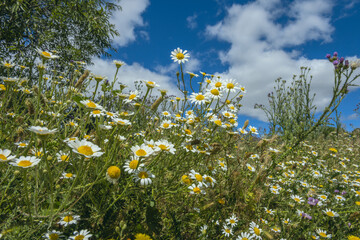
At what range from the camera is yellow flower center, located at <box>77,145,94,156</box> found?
1022 mm

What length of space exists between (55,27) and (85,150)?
292 inches

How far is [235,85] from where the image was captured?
6.98ft

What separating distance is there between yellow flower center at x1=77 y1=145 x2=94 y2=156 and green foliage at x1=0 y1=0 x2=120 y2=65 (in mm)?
A: 4963

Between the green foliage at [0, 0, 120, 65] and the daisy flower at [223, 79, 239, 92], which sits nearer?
the daisy flower at [223, 79, 239, 92]

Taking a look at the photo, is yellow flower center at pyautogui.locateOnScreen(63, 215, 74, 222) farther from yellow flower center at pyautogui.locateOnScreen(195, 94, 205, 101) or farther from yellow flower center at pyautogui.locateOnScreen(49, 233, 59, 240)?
yellow flower center at pyautogui.locateOnScreen(195, 94, 205, 101)

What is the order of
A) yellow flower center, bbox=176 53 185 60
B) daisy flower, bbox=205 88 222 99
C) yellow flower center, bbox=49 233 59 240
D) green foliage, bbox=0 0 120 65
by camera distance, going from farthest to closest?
green foliage, bbox=0 0 120 65
yellow flower center, bbox=176 53 185 60
daisy flower, bbox=205 88 222 99
yellow flower center, bbox=49 233 59 240

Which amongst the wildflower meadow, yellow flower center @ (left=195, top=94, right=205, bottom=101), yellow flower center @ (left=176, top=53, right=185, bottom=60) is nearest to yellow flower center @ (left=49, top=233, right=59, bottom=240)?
the wildflower meadow

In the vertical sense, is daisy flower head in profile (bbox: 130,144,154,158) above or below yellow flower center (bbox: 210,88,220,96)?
below

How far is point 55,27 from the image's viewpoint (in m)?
6.71

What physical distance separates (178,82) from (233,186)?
1244mm

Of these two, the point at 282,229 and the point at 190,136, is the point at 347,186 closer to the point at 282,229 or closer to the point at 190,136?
the point at 282,229

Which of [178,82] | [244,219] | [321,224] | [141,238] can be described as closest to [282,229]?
[244,219]

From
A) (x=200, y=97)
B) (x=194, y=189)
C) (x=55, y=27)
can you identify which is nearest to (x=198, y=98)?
(x=200, y=97)

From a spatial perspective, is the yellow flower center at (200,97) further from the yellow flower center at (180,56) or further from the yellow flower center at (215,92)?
the yellow flower center at (180,56)
